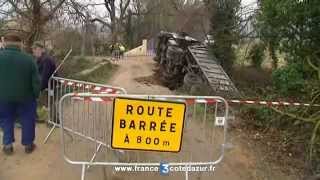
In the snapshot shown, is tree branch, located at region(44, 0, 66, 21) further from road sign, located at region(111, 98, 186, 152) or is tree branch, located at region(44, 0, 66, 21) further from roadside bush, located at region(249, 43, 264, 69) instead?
road sign, located at region(111, 98, 186, 152)

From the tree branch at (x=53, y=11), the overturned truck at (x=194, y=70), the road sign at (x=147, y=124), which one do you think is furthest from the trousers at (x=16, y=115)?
the tree branch at (x=53, y=11)

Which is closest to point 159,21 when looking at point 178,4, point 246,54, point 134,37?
point 134,37

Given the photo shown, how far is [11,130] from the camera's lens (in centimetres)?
658

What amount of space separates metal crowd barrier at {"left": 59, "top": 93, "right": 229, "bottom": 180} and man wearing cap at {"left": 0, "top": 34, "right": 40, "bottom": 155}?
0.54m

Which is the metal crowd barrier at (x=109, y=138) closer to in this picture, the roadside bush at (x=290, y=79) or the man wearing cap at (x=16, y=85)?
the man wearing cap at (x=16, y=85)

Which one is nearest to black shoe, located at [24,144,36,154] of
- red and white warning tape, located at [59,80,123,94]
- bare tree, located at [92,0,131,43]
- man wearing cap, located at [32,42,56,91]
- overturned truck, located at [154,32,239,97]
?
red and white warning tape, located at [59,80,123,94]

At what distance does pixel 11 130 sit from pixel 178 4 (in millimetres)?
25108

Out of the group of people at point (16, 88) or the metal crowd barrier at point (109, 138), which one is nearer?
the metal crowd barrier at point (109, 138)

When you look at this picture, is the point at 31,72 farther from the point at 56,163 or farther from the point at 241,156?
the point at 241,156

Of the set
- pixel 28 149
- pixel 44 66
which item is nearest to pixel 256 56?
pixel 44 66

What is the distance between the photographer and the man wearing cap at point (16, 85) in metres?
6.32

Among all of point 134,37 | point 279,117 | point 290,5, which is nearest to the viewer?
point 279,117

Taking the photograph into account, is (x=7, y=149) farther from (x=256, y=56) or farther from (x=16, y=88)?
(x=256, y=56)

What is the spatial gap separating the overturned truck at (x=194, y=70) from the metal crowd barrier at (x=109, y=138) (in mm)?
6159
